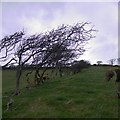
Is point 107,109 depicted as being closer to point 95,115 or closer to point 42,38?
point 95,115

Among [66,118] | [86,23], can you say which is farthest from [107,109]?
[86,23]

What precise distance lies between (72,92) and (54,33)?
796 cm

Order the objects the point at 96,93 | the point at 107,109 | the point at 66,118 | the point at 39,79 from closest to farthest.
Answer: the point at 66,118 < the point at 107,109 < the point at 96,93 < the point at 39,79

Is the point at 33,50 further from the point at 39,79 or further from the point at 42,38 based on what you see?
the point at 39,79

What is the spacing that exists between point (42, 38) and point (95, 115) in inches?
560

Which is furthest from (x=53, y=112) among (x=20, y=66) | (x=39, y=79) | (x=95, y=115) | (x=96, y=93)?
(x=39, y=79)

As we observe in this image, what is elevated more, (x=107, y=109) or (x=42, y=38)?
(x=42, y=38)

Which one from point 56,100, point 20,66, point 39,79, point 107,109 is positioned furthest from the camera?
point 39,79

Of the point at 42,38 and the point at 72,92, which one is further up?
the point at 42,38

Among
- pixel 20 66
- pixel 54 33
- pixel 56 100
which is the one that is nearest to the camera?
pixel 56 100

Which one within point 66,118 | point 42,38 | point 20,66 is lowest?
point 66,118

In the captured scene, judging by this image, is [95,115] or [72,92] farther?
[72,92]

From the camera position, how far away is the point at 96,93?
925 inches

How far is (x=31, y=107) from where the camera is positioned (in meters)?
20.0
